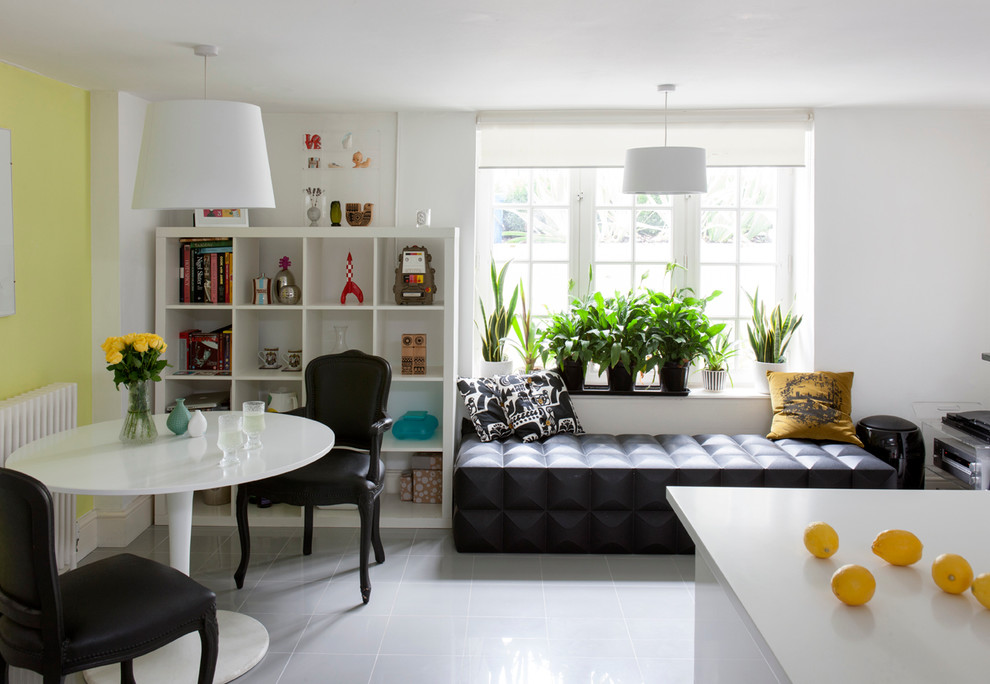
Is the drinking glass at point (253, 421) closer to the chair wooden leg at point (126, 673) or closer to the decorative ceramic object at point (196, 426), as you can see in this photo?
the decorative ceramic object at point (196, 426)

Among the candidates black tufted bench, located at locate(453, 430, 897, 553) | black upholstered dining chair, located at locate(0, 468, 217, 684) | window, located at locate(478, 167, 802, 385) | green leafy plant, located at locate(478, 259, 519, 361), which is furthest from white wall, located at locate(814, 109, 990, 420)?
black upholstered dining chair, located at locate(0, 468, 217, 684)

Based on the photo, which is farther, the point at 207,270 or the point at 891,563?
the point at 207,270

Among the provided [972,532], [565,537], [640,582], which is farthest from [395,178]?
[972,532]

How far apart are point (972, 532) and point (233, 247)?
3662 mm

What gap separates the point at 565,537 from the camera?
13.3 ft

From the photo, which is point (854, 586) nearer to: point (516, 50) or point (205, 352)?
point (516, 50)

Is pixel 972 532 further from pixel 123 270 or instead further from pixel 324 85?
pixel 123 270

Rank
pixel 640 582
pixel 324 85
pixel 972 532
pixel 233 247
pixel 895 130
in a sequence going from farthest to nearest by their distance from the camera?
pixel 895 130, pixel 233 247, pixel 324 85, pixel 640 582, pixel 972 532

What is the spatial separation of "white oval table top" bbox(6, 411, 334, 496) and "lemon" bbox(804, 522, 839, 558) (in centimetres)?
173

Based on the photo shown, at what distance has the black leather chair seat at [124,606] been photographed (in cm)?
221

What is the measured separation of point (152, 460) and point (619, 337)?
2.72m

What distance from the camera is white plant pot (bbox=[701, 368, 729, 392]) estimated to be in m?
4.90

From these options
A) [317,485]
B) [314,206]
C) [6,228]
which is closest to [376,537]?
[317,485]

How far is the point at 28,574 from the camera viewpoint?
83.1 inches
